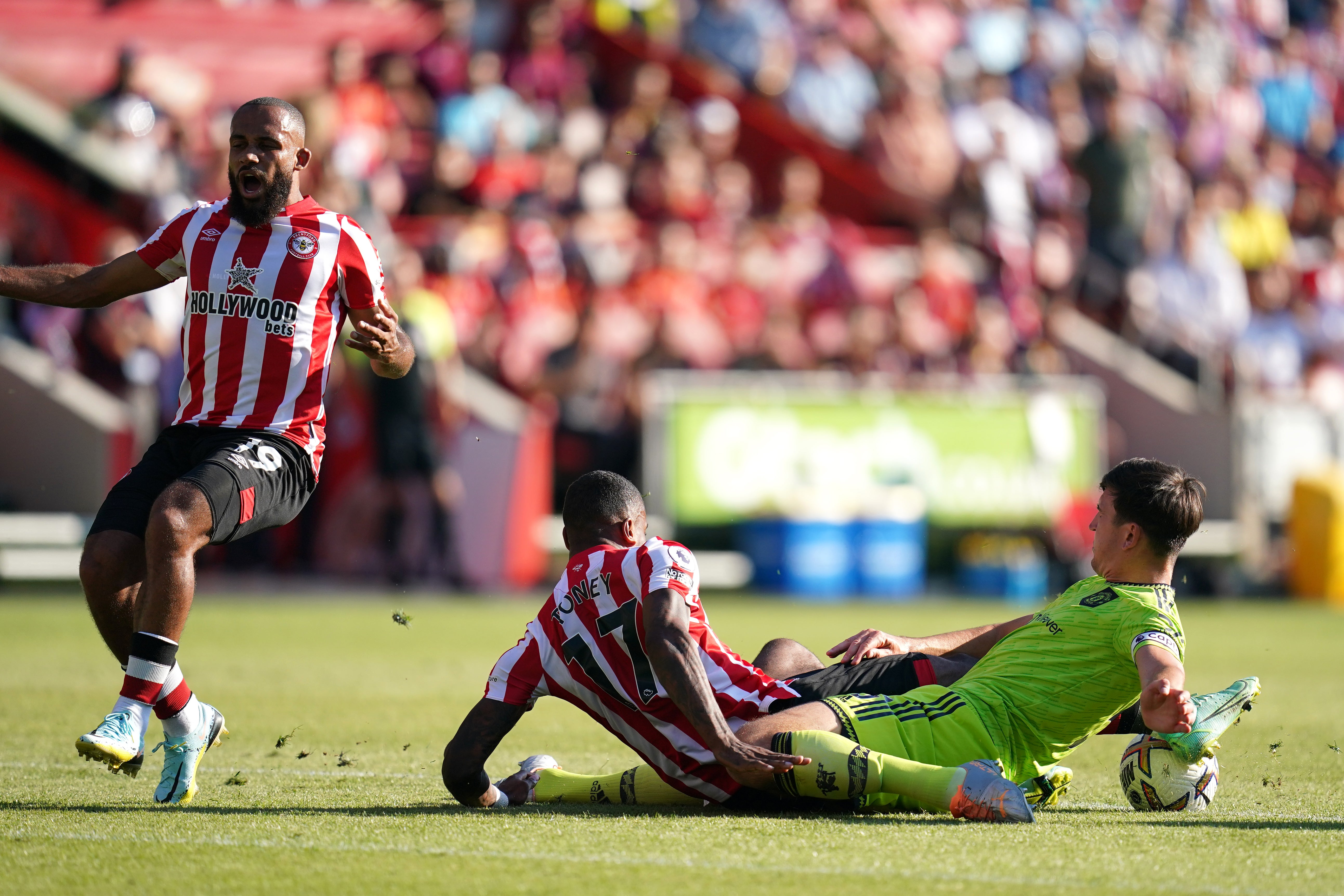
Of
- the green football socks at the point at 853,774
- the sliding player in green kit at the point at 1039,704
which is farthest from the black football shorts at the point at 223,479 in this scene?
the green football socks at the point at 853,774

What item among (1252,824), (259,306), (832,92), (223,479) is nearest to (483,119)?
(832,92)

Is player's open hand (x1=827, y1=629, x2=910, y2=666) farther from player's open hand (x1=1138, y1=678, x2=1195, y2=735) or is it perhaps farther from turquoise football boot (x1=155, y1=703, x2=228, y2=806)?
turquoise football boot (x1=155, y1=703, x2=228, y2=806)

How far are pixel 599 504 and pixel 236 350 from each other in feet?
4.60

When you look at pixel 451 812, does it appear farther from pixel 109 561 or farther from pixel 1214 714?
pixel 1214 714

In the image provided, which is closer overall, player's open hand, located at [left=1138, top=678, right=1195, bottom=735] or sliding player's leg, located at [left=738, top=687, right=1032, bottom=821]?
player's open hand, located at [left=1138, top=678, right=1195, bottom=735]

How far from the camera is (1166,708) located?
4.61 metres

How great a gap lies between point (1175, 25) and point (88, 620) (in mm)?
19862

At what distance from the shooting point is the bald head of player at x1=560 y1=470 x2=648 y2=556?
5.16 meters

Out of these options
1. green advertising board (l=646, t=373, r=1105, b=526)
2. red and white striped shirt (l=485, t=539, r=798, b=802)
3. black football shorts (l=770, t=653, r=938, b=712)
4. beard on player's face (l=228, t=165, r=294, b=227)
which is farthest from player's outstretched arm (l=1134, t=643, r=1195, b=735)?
green advertising board (l=646, t=373, r=1105, b=526)

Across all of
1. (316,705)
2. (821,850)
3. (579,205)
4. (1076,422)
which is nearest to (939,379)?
(1076,422)

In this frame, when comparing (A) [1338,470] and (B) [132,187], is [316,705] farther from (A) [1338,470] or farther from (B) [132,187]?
(A) [1338,470]

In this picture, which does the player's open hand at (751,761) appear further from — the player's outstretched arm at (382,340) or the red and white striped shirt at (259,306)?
the red and white striped shirt at (259,306)

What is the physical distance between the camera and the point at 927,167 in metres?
20.5

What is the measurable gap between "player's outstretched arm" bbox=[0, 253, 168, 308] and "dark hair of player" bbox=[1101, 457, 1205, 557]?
10.6 feet
